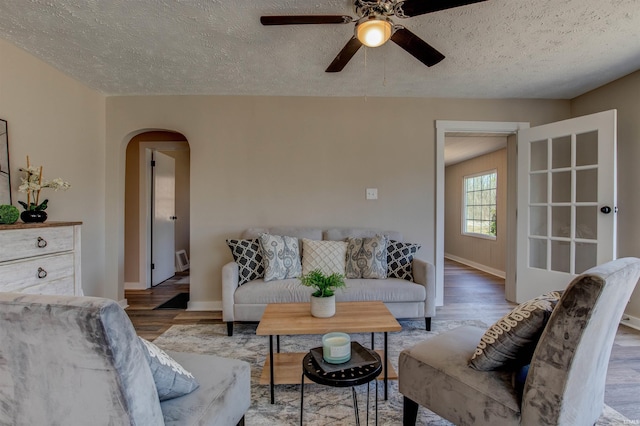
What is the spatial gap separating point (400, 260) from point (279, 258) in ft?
3.92

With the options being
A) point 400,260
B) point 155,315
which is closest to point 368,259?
point 400,260

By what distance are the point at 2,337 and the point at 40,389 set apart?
17cm

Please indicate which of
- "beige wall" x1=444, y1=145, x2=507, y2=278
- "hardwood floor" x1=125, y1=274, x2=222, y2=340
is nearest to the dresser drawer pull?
"hardwood floor" x1=125, y1=274, x2=222, y2=340

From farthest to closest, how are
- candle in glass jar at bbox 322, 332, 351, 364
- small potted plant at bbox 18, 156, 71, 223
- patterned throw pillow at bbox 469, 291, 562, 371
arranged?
small potted plant at bbox 18, 156, 71, 223 → candle in glass jar at bbox 322, 332, 351, 364 → patterned throw pillow at bbox 469, 291, 562, 371

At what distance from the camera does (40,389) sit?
807 mm

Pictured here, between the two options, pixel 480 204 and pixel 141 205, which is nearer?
pixel 141 205

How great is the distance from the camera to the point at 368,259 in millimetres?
2896

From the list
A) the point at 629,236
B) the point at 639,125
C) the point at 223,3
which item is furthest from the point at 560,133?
the point at 223,3

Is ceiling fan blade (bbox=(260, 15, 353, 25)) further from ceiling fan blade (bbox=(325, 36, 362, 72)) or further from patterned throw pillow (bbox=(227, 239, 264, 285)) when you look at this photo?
patterned throw pillow (bbox=(227, 239, 264, 285))

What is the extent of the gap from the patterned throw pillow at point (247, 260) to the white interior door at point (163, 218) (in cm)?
221

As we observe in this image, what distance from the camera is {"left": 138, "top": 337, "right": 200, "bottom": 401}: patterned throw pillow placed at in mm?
944

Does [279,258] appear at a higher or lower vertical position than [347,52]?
lower

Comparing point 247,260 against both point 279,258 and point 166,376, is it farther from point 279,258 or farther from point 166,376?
point 166,376

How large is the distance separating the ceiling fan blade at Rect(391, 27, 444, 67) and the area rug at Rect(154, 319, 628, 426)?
2.14 metres
